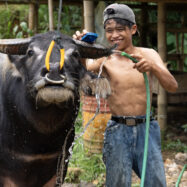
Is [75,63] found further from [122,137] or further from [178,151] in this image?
[178,151]

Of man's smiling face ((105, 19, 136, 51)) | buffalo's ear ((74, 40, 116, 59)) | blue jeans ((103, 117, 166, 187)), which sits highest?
man's smiling face ((105, 19, 136, 51))

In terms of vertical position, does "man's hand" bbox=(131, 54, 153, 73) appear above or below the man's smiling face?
below

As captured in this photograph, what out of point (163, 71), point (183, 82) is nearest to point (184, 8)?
point (183, 82)

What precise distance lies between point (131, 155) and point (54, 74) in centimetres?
113

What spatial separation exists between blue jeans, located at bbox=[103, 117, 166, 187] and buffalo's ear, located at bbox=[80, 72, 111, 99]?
0.44 metres

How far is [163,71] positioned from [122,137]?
0.64 metres

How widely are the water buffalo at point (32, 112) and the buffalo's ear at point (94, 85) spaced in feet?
0.06

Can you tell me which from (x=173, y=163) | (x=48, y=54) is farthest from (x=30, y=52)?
(x=173, y=163)

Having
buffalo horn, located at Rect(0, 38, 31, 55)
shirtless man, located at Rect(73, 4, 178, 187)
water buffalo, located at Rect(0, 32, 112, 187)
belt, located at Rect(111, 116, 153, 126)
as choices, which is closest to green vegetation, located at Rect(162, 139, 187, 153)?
shirtless man, located at Rect(73, 4, 178, 187)

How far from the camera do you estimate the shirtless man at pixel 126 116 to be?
2.85m

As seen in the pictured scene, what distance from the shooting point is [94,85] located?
259 cm

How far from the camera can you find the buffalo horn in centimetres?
256

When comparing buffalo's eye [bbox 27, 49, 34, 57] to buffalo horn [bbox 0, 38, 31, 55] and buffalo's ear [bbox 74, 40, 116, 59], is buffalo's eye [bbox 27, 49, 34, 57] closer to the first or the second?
buffalo horn [bbox 0, 38, 31, 55]

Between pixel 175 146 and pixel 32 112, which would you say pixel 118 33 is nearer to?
pixel 32 112
